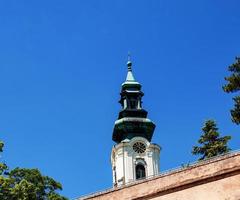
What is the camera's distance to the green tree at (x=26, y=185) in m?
26.8

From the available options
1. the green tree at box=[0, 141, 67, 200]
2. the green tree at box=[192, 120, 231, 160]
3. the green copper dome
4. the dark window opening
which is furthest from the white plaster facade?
the green tree at box=[0, 141, 67, 200]

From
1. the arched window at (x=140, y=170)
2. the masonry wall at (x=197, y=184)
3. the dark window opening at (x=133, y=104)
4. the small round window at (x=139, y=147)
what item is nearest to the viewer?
the masonry wall at (x=197, y=184)

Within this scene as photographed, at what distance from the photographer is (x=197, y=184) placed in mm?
20125

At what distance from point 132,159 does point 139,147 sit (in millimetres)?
1385

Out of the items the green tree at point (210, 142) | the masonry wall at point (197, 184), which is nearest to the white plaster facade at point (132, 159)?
the green tree at point (210, 142)

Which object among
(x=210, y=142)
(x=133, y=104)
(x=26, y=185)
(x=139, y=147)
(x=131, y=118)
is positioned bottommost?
(x=26, y=185)

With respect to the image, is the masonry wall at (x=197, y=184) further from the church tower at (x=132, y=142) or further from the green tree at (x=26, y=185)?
the church tower at (x=132, y=142)

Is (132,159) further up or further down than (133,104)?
further down

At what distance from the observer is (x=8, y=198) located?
26.8 m

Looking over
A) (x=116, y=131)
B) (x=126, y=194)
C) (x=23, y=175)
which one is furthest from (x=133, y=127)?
(x=126, y=194)

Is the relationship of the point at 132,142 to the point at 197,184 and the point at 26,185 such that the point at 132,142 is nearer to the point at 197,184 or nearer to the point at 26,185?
the point at 26,185

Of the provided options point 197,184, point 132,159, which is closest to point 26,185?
point 197,184

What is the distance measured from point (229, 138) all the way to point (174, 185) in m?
16.7

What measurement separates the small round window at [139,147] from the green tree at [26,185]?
102 feet
